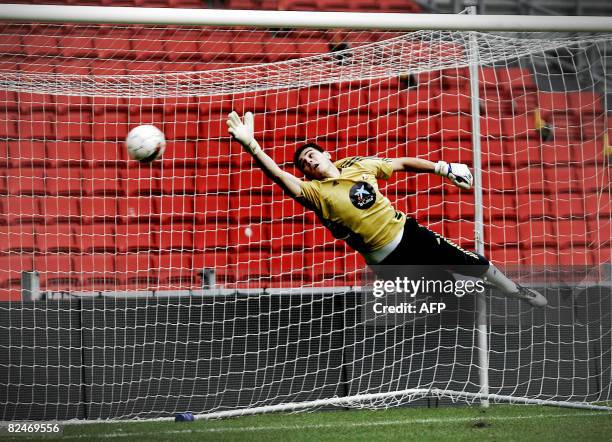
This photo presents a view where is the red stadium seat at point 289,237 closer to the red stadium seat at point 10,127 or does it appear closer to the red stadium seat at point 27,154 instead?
the red stadium seat at point 27,154

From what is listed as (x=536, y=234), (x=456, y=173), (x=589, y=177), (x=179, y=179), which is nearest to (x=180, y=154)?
(x=179, y=179)

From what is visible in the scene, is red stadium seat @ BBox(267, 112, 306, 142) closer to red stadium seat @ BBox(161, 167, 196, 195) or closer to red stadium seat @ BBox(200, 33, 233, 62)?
red stadium seat @ BBox(161, 167, 196, 195)

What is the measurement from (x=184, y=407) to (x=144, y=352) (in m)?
0.43

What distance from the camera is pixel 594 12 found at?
9602 mm

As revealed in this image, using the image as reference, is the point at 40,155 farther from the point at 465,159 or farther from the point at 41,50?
the point at 465,159

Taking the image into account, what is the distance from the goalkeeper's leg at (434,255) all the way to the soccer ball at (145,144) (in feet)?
5.63

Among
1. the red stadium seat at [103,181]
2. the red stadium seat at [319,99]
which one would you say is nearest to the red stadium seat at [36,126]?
the red stadium seat at [103,181]

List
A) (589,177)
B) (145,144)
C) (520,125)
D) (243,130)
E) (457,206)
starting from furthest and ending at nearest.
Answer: (520,125) < (589,177) < (457,206) < (243,130) < (145,144)

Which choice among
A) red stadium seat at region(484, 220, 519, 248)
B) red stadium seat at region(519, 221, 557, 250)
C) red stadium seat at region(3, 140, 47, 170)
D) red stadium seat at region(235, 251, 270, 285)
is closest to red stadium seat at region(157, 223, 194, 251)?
red stadium seat at region(235, 251, 270, 285)

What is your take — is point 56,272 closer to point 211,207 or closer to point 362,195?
point 211,207

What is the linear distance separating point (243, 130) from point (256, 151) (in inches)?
5.8

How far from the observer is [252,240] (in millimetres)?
6359

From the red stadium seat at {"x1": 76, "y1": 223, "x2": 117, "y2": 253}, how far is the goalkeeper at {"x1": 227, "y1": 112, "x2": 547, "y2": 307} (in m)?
1.42

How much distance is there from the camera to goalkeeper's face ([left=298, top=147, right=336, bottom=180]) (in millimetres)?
5566
